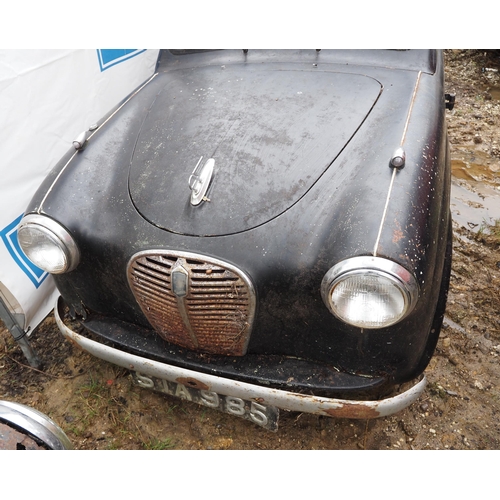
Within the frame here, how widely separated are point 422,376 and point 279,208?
3.23ft

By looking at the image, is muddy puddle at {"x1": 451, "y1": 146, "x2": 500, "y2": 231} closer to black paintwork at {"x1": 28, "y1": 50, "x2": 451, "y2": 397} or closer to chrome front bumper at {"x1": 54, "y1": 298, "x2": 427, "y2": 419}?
black paintwork at {"x1": 28, "y1": 50, "x2": 451, "y2": 397}

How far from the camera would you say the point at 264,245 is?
175 cm

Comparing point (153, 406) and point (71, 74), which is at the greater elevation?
point (71, 74)

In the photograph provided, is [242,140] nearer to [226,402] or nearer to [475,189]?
[226,402]

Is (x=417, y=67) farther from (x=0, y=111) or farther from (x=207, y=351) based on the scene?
(x=0, y=111)

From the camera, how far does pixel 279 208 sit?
1.83 m

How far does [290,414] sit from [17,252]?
195 centimetres

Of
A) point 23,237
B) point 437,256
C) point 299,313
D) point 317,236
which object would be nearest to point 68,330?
point 23,237

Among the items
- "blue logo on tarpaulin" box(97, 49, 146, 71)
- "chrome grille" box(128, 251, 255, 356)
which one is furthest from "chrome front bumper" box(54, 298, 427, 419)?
"blue logo on tarpaulin" box(97, 49, 146, 71)

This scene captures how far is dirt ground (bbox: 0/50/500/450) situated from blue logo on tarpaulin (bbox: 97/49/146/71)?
2.05 m

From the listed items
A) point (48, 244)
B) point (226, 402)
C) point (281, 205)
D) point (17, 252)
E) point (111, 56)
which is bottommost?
point (226, 402)

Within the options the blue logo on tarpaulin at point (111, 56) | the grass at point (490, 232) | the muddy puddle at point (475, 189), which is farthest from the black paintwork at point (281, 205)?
the muddy puddle at point (475, 189)

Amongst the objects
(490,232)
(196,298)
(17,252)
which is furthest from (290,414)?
(490,232)

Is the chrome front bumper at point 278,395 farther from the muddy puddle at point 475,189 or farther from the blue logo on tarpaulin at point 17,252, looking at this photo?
the muddy puddle at point 475,189
